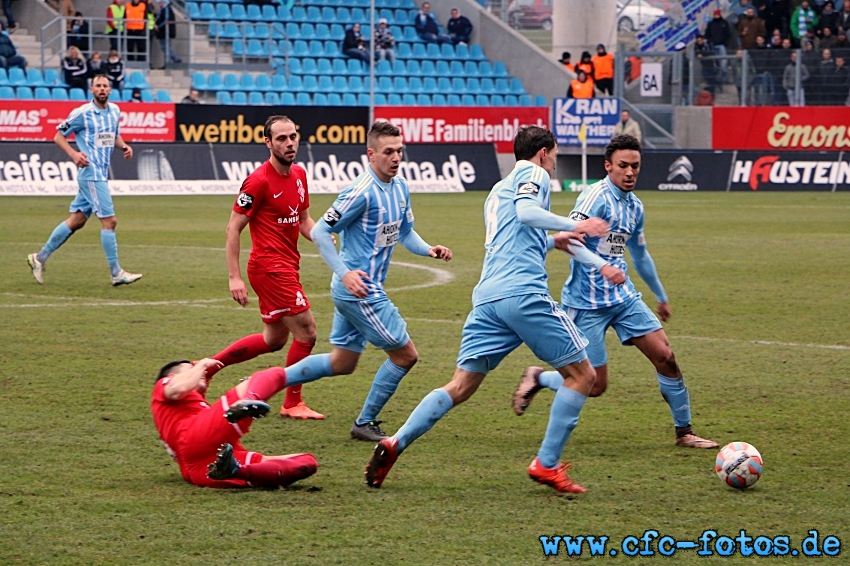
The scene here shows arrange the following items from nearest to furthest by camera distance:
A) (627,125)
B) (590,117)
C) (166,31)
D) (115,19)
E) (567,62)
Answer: (627,125)
(115,19)
(590,117)
(166,31)
(567,62)

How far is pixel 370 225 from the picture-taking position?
6.92 metres

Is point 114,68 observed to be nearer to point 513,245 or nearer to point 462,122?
point 462,122

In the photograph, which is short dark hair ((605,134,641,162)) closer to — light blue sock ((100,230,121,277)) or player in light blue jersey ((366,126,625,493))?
player in light blue jersey ((366,126,625,493))

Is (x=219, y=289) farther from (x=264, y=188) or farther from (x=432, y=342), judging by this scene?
(x=264, y=188)

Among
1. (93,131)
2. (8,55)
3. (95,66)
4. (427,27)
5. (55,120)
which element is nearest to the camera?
(93,131)

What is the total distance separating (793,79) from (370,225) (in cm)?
2794

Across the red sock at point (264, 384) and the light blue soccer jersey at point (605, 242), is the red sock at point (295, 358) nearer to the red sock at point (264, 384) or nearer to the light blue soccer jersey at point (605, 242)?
the red sock at point (264, 384)

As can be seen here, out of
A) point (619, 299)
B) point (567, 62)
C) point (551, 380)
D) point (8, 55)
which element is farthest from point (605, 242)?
point (567, 62)

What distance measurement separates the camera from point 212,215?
74.5ft

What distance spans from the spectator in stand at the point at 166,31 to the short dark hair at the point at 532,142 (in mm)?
27846

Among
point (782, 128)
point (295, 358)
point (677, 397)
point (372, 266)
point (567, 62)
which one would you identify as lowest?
point (677, 397)

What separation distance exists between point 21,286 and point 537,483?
29.5 feet

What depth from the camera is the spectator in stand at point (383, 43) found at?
3609cm

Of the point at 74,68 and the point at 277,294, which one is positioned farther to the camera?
the point at 74,68
